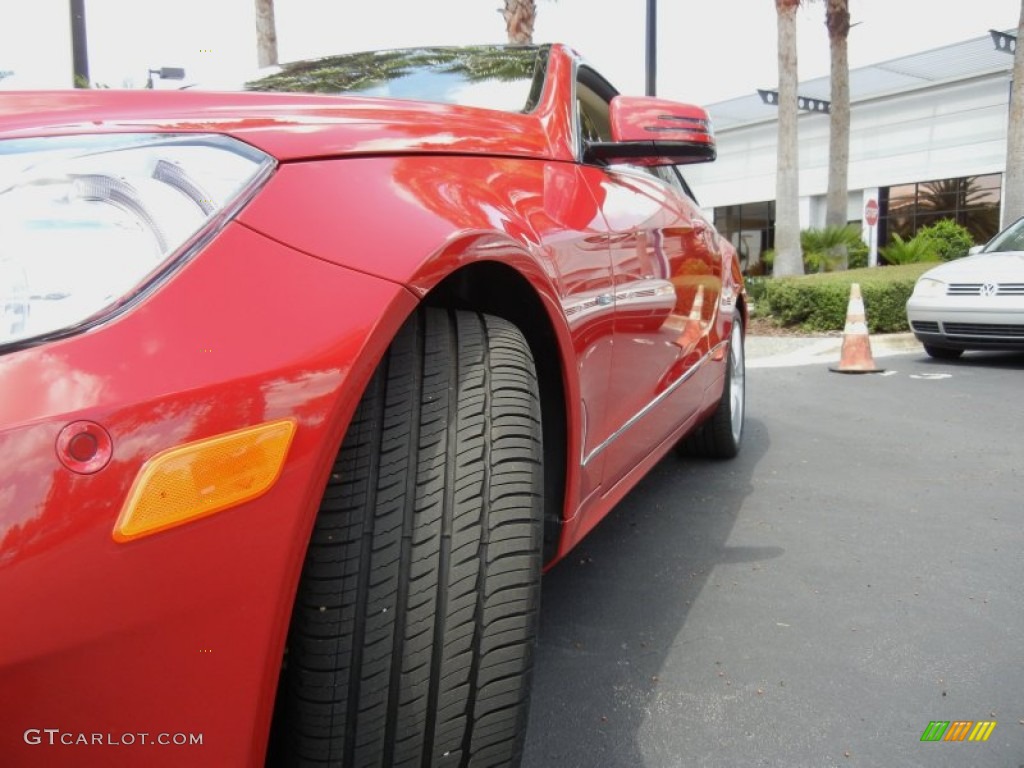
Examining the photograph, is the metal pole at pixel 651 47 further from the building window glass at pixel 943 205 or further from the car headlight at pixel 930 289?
the building window glass at pixel 943 205

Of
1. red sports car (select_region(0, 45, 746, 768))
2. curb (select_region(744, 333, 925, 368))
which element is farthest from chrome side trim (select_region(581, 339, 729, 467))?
curb (select_region(744, 333, 925, 368))

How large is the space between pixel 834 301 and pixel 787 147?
3.58 metres

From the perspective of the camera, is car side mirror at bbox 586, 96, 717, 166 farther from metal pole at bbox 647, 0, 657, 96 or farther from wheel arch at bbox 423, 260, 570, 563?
metal pole at bbox 647, 0, 657, 96

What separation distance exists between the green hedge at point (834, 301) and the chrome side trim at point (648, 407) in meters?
7.82

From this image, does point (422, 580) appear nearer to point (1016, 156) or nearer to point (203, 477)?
point (203, 477)

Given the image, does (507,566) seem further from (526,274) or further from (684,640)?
(684,640)

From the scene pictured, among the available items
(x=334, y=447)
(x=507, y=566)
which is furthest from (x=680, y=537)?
(x=334, y=447)

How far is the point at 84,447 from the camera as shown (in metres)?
0.95

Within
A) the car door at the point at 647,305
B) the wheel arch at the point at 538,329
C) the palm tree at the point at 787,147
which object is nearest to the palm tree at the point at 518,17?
the palm tree at the point at 787,147

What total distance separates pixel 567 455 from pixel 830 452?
298 centimetres

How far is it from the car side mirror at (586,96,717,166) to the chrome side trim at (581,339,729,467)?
0.66 metres

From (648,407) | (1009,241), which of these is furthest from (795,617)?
(1009,241)

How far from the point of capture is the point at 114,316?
101 centimetres

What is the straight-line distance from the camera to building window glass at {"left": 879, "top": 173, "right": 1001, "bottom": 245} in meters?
21.8
